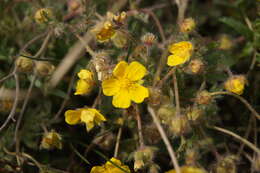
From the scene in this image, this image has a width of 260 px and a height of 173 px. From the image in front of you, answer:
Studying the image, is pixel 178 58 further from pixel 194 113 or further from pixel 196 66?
pixel 194 113

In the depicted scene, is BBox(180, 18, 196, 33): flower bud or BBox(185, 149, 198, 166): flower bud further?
BBox(180, 18, 196, 33): flower bud

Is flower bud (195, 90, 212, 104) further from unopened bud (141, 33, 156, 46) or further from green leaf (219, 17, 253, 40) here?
green leaf (219, 17, 253, 40)

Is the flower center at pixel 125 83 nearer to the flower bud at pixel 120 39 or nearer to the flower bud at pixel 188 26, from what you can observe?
the flower bud at pixel 120 39

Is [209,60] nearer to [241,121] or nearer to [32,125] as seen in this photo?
[241,121]

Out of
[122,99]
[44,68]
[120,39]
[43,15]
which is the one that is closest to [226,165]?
[122,99]

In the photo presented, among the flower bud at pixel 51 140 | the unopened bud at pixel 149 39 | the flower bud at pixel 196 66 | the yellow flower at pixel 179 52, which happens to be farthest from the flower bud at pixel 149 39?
the flower bud at pixel 51 140

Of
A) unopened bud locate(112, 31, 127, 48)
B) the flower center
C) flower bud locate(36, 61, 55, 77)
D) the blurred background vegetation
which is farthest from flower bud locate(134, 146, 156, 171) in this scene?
flower bud locate(36, 61, 55, 77)
